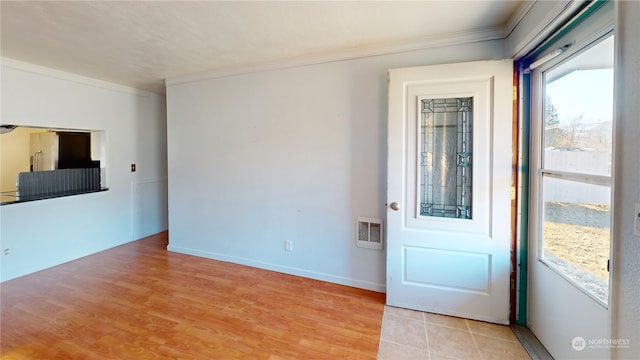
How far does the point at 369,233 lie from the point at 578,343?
1.65m

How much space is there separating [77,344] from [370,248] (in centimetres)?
250

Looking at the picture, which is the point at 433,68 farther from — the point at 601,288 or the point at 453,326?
the point at 453,326

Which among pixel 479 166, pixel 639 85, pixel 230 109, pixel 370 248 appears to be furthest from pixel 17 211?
pixel 639 85

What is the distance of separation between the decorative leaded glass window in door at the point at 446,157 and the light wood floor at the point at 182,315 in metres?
1.10

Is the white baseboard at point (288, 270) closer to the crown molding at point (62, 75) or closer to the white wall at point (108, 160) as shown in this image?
the white wall at point (108, 160)

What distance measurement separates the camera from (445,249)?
2346 millimetres

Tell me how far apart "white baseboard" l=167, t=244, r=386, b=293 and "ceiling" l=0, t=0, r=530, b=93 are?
2.36 m

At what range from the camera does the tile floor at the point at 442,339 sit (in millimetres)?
1890

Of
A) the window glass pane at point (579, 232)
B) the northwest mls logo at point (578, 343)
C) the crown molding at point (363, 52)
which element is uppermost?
the crown molding at point (363, 52)

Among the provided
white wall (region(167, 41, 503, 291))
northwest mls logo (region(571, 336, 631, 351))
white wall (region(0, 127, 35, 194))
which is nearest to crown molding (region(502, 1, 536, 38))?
white wall (region(167, 41, 503, 291))

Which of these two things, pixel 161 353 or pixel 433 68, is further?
pixel 433 68

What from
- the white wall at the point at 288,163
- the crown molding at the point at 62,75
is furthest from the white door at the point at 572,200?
the crown molding at the point at 62,75

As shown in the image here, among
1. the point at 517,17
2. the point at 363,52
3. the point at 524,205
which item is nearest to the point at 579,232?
the point at 524,205

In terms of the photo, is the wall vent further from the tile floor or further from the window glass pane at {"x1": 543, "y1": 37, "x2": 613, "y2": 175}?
the window glass pane at {"x1": 543, "y1": 37, "x2": 613, "y2": 175}
